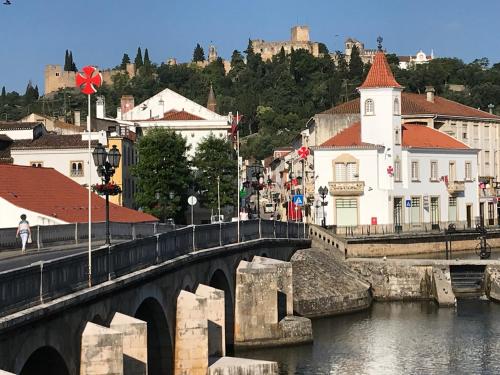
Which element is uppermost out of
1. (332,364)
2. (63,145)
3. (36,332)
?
(63,145)

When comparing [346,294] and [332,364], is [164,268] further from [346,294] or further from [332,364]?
[346,294]

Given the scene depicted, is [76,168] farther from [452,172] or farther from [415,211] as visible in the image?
[452,172]

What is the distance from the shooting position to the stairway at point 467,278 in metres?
75.0

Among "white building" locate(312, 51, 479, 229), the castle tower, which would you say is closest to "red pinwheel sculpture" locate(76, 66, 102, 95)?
"white building" locate(312, 51, 479, 229)

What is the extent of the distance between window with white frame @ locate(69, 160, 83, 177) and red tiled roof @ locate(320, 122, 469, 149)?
63.7ft

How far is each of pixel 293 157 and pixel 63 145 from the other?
141 feet

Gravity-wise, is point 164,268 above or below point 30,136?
below

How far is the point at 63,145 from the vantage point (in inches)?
3595

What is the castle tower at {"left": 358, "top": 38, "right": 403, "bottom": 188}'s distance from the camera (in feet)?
323

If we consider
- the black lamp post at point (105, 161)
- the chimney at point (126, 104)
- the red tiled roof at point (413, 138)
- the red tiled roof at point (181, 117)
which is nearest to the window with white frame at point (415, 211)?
the red tiled roof at point (413, 138)

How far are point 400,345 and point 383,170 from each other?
144 ft

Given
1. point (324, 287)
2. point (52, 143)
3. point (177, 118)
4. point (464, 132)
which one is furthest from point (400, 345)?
point (464, 132)

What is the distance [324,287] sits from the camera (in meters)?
66.6

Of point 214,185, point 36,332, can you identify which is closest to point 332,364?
point 36,332
